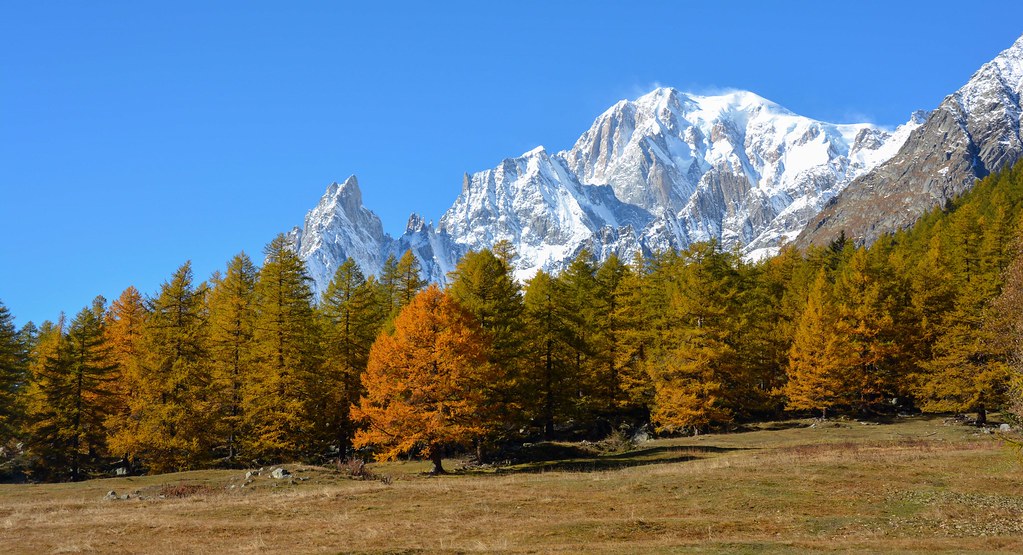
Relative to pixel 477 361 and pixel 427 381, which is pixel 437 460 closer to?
pixel 427 381

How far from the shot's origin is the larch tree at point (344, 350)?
47.0m

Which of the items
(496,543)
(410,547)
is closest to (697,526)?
(496,543)

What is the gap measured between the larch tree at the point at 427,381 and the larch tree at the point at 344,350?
36.1 feet

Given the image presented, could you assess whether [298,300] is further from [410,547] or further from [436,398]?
[410,547]

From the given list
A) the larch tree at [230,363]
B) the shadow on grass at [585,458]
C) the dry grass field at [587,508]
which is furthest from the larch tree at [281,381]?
the shadow on grass at [585,458]

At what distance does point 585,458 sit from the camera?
3988 centimetres

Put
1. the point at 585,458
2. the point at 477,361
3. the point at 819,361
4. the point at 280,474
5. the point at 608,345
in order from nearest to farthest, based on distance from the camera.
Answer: the point at 280,474 < the point at 477,361 < the point at 585,458 < the point at 819,361 < the point at 608,345

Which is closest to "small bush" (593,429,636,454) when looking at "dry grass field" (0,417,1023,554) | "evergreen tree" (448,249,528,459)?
"dry grass field" (0,417,1023,554)

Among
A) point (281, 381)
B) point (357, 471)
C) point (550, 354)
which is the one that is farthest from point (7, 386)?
point (550, 354)

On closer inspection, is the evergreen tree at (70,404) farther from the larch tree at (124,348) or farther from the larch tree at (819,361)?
the larch tree at (819,361)

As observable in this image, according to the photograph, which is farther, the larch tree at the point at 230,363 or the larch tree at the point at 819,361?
the larch tree at the point at 819,361

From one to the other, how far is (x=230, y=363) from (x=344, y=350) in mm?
7797

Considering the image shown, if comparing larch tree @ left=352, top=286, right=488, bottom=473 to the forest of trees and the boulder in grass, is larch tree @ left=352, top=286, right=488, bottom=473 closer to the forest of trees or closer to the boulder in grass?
the forest of trees

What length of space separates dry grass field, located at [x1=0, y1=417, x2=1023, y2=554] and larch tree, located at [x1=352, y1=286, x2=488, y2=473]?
7.90 feet
